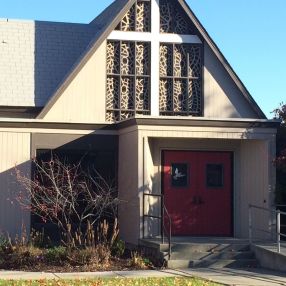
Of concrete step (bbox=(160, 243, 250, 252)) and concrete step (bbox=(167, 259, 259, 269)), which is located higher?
concrete step (bbox=(160, 243, 250, 252))

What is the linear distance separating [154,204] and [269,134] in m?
3.49

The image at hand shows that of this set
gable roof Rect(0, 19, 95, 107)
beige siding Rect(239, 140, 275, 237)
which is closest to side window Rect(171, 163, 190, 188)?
beige siding Rect(239, 140, 275, 237)

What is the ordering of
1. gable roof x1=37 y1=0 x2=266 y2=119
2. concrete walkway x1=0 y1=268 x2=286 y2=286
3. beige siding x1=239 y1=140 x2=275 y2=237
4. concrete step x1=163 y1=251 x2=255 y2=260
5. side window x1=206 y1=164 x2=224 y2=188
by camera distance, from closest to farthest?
concrete walkway x1=0 y1=268 x2=286 y2=286
concrete step x1=163 y1=251 x2=255 y2=260
beige siding x1=239 y1=140 x2=275 y2=237
side window x1=206 y1=164 x2=224 y2=188
gable roof x1=37 y1=0 x2=266 y2=119

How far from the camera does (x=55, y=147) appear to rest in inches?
691

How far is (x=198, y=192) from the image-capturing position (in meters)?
17.7

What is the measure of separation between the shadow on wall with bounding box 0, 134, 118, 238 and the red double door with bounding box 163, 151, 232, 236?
1.58 metres

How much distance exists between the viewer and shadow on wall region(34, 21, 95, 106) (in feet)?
63.4

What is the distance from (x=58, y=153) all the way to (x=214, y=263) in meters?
5.46

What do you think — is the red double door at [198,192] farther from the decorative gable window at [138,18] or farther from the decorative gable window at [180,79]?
the decorative gable window at [138,18]

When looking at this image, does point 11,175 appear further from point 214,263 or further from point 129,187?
point 214,263

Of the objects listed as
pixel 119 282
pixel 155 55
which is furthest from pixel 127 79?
pixel 119 282

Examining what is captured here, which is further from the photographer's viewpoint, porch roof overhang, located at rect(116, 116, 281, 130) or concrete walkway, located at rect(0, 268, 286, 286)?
porch roof overhang, located at rect(116, 116, 281, 130)

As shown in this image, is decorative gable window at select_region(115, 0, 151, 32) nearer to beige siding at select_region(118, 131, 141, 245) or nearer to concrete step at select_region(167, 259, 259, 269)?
beige siding at select_region(118, 131, 141, 245)

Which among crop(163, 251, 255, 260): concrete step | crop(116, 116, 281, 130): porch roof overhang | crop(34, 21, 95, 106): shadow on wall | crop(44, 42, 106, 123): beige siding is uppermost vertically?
crop(34, 21, 95, 106): shadow on wall
